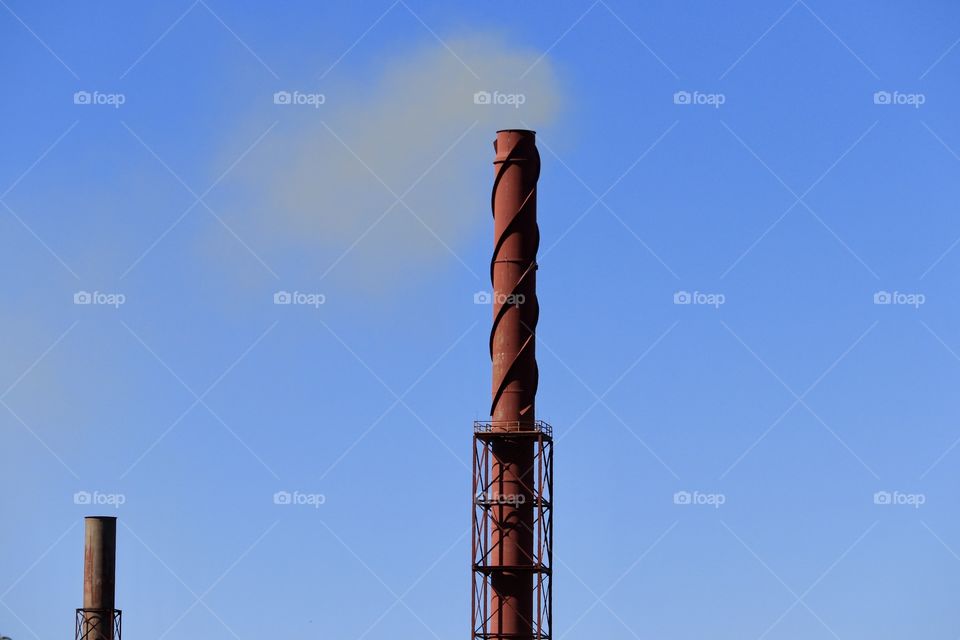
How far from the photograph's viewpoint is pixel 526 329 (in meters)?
69.9

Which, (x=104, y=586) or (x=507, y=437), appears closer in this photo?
(x=507, y=437)

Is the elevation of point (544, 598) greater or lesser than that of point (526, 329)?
lesser

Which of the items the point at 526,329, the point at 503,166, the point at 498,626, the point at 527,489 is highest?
the point at 503,166

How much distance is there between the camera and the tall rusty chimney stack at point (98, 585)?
252 feet

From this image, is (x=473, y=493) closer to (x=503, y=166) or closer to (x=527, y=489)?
(x=527, y=489)

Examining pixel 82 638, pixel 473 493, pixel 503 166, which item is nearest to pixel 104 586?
pixel 82 638

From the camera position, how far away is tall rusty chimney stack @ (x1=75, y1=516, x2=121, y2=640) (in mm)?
76812

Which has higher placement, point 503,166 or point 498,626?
point 503,166

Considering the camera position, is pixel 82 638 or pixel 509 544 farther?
pixel 82 638

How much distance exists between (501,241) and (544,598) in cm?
1150

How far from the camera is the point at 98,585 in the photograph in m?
77.0

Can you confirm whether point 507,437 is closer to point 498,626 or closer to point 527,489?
point 527,489

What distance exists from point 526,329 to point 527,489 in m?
5.13

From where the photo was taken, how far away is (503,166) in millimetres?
70938
